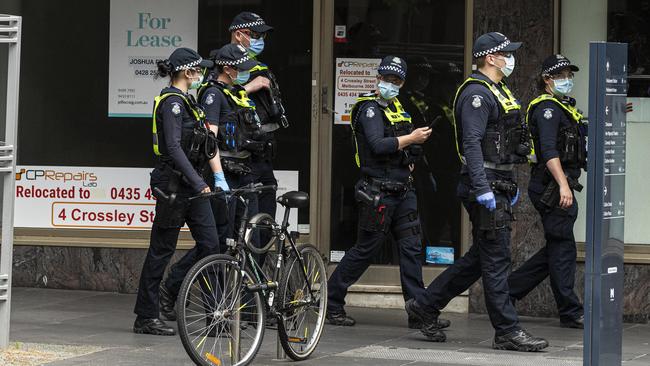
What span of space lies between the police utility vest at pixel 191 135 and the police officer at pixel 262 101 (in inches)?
30.2

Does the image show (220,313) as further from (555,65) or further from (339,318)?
(555,65)

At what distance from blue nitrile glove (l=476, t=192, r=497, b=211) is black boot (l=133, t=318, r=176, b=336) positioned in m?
2.41

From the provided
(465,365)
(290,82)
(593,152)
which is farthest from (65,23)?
(593,152)

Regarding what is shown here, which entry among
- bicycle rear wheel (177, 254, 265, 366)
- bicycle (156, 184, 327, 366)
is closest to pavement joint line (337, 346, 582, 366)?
bicycle (156, 184, 327, 366)

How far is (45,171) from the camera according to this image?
1141 cm

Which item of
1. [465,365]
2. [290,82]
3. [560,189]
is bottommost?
[465,365]

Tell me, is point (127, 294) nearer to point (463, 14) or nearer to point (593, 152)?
point (463, 14)

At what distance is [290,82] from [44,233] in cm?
255

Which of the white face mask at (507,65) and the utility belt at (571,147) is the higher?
the white face mask at (507,65)

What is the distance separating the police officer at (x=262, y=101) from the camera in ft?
31.9

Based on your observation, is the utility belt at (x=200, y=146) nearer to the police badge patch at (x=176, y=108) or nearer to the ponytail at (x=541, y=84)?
the police badge patch at (x=176, y=108)

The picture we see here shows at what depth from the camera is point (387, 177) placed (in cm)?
950

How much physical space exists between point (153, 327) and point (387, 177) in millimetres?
2012

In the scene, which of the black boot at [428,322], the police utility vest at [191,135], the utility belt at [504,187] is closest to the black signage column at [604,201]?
the utility belt at [504,187]
